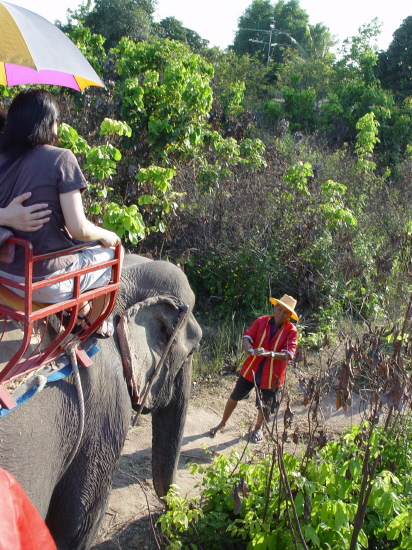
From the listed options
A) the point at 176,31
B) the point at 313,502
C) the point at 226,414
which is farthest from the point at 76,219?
the point at 176,31

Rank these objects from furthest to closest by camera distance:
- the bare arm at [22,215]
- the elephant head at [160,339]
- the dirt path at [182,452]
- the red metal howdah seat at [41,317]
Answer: the dirt path at [182,452]
the elephant head at [160,339]
the bare arm at [22,215]
the red metal howdah seat at [41,317]

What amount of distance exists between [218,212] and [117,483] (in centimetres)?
471

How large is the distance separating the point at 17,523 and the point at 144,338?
171 centimetres

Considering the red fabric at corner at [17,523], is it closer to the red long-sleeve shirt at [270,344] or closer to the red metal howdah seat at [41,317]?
the red metal howdah seat at [41,317]

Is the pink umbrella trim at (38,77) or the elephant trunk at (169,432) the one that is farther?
the elephant trunk at (169,432)

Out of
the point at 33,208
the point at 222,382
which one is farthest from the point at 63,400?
the point at 222,382

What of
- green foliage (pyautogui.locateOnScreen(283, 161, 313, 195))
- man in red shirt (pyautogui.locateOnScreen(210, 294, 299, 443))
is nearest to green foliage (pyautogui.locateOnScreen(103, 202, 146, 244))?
man in red shirt (pyautogui.locateOnScreen(210, 294, 299, 443))

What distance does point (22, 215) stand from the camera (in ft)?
6.06

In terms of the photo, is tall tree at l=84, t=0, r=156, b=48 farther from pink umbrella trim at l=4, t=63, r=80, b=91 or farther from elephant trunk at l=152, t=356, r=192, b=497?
elephant trunk at l=152, t=356, r=192, b=497

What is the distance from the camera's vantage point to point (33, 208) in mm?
1852

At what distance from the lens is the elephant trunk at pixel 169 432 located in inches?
123

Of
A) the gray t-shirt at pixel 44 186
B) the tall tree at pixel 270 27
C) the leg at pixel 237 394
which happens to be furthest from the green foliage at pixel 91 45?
the tall tree at pixel 270 27

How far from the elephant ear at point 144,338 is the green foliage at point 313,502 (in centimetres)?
80

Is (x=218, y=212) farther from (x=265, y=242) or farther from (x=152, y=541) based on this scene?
(x=152, y=541)
